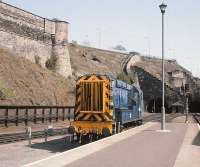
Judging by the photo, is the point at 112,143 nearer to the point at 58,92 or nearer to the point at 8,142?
the point at 8,142

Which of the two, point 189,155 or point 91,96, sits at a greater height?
point 91,96

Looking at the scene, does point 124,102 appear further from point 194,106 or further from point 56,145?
point 194,106

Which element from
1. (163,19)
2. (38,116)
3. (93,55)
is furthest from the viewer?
(93,55)

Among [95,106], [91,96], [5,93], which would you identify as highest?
[5,93]

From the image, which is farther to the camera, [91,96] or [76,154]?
[91,96]

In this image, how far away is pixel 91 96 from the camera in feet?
75.2

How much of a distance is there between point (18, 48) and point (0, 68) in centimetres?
1140

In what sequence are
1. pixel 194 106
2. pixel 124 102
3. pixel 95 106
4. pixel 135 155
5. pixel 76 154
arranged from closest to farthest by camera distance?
pixel 76 154 → pixel 135 155 → pixel 95 106 → pixel 124 102 → pixel 194 106

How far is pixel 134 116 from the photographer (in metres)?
33.5

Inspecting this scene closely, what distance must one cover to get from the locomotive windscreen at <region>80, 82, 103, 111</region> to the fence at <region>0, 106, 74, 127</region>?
12077 millimetres

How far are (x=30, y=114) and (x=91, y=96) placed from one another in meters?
18.9

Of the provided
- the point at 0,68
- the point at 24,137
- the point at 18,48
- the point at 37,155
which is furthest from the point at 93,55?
the point at 37,155

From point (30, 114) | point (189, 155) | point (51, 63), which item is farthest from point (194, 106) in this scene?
point (189, 155)

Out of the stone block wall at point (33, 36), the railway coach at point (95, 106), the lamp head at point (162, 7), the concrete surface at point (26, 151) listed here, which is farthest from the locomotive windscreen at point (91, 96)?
the stone block wall at point (33, 36)
